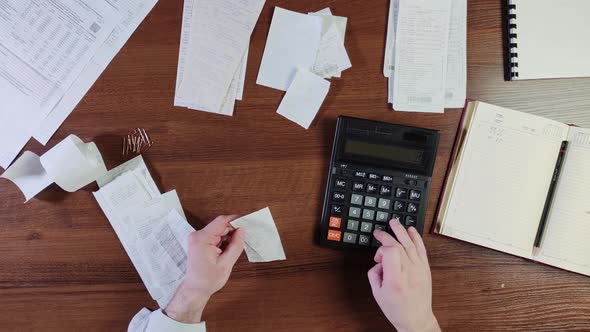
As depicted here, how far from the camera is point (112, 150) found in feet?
2.37

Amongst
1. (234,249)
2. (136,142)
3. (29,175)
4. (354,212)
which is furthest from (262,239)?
(29,175)

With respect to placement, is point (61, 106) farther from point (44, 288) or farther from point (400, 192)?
point (400, 192)

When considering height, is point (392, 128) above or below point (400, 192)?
above

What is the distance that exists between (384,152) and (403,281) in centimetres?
21

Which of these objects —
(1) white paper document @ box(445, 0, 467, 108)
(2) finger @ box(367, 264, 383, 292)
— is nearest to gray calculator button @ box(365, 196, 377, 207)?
(2) finger @ box(367, 264, 383, 292)

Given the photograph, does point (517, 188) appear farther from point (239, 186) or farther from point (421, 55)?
point (239, 186)

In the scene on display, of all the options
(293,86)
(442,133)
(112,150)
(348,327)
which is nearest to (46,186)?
(112,150)

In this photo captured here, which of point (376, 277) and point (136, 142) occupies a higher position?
point (136, 142)

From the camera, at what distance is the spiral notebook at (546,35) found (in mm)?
714

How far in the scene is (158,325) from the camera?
0.68 meters

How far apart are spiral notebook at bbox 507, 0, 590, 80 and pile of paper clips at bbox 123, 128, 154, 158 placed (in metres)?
0.65

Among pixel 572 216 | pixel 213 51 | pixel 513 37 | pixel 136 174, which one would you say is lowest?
pixel 136 174

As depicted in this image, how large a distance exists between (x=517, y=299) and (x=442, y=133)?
1.07ft

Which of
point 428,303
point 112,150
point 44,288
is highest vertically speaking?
point 112,150
